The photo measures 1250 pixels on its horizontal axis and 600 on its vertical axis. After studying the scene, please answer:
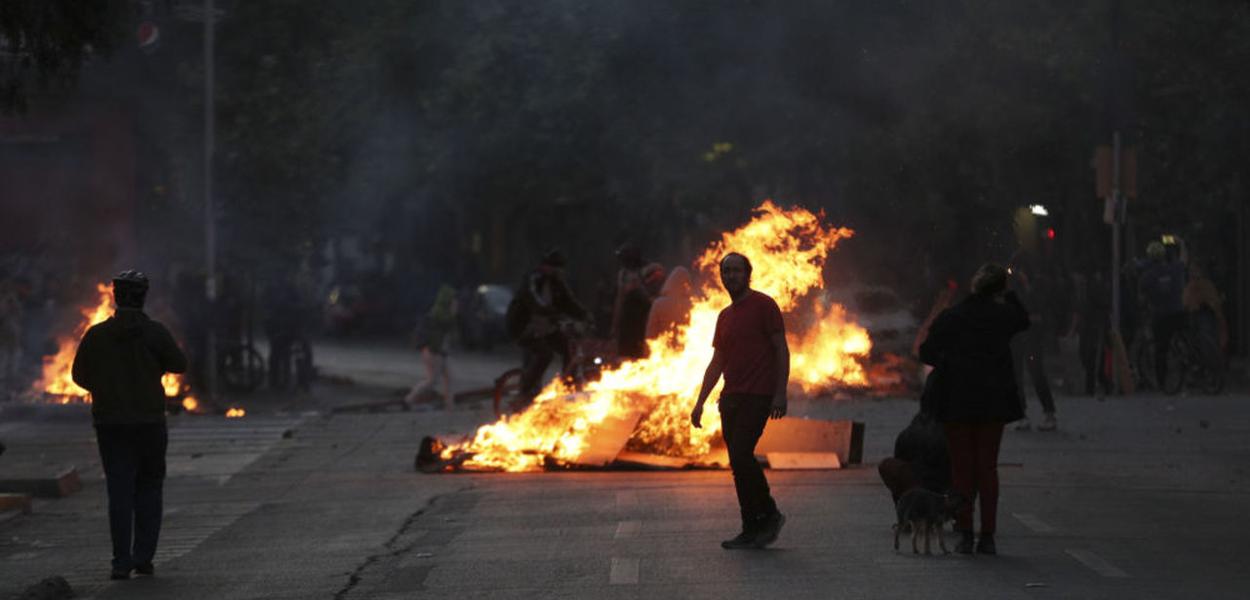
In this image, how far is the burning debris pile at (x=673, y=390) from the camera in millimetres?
16578

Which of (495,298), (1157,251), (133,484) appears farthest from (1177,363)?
(495,298)

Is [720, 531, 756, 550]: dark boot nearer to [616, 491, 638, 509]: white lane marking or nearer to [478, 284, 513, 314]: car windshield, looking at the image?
[616, 491, 638, 509]: white lane marking

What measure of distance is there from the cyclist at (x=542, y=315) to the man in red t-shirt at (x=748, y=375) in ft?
29.4

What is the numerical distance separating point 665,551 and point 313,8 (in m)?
16.7

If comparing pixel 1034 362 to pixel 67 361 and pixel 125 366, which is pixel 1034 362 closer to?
pixel 125 366

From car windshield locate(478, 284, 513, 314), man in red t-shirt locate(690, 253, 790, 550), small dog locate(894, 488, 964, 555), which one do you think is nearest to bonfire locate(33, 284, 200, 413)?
man in red t-shirt locate(690, 253, 790, 550)

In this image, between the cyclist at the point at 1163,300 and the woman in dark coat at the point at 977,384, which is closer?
the woman in dark coat at the point at 977,384

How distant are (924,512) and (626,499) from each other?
3.47 meters

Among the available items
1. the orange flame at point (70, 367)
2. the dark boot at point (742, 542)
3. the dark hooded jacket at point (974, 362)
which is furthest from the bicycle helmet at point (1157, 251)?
the dark boot at point (742, 542)

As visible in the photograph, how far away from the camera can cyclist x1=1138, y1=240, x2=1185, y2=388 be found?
81.4 ft

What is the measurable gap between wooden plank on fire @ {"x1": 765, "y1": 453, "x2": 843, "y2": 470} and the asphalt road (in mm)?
237

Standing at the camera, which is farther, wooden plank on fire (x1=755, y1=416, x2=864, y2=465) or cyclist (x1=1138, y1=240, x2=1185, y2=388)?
cyclist (x1=1138, y1=240, x2=1185, y2=388)

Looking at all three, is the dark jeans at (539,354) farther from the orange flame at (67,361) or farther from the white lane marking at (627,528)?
the white lane marking at (627,528)

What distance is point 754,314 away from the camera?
11992 millimetres
